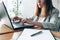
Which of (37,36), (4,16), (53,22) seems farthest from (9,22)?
(53,22)

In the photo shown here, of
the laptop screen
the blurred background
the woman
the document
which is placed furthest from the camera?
the blurred background

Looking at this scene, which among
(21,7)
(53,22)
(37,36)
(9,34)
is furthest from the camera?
(21,7)

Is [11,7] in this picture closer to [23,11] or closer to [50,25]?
[23,11]

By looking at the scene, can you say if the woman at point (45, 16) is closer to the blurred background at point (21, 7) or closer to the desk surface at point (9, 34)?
the blurred background at point (21, 7)

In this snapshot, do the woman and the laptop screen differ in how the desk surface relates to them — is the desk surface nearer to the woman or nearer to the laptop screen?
the laptop screen

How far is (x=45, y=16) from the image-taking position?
1678 mm

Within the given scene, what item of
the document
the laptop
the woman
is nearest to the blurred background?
the woman

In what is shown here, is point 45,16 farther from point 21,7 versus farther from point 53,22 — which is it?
point 21,7

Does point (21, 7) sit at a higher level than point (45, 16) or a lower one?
higher

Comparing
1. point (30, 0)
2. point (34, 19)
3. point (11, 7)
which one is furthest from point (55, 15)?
point (11, 7)

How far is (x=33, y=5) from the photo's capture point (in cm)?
175

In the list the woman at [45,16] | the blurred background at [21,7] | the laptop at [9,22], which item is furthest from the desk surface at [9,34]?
the blurred background at [21,7]

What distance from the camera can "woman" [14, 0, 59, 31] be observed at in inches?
62.4

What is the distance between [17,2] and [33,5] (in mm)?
247
